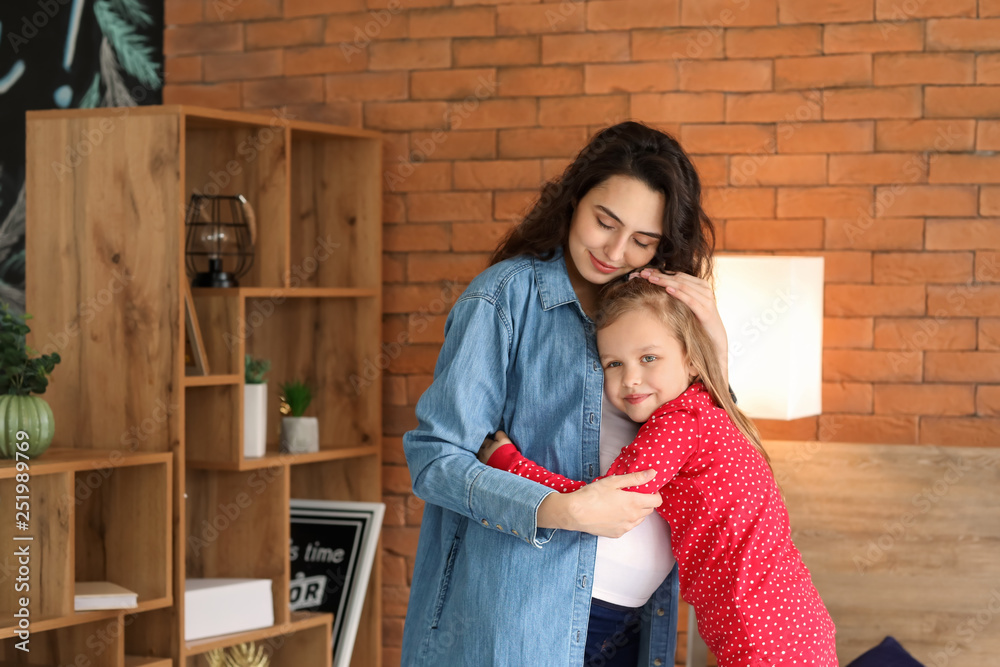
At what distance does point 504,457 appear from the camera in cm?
166

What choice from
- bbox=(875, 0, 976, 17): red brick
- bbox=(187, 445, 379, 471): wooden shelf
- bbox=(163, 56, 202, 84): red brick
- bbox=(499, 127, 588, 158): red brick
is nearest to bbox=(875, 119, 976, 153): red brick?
bbox=(875, 0, 976, 17): red brick

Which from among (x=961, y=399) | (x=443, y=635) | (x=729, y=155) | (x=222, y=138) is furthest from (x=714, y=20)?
(x=443, y=635)

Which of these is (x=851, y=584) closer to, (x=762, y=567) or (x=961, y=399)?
(x=961, y=399)

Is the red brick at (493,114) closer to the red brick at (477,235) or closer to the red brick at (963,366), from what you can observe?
the red brick at (477,235)

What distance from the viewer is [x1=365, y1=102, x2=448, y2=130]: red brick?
313 cm

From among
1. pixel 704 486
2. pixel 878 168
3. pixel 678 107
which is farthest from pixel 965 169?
pixel 704 486

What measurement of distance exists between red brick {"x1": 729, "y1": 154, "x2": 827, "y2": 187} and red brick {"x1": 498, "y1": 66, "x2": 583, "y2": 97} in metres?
0.51

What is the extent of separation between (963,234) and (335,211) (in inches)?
70.4

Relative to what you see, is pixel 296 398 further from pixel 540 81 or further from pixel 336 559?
pixel 540 81

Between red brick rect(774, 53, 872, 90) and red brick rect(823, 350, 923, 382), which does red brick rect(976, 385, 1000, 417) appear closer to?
red brick rect(823, 350, 923, 382)

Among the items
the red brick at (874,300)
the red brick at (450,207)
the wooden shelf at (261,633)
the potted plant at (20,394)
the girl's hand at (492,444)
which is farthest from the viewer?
the red brick at (450,207)

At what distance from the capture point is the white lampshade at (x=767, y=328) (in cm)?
236

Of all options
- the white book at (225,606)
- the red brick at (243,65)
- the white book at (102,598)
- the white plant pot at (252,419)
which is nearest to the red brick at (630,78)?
the red brick at (243,65)

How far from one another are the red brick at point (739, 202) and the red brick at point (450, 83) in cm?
74
